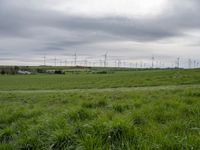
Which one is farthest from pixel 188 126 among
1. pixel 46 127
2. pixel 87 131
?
pixel 46 127

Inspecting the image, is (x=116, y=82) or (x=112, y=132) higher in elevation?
(x=112, y=132)

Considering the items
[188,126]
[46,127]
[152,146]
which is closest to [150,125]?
[188,126]

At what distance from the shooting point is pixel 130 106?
9234 millimetres

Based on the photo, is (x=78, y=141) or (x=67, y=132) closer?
(x=78, y=141)

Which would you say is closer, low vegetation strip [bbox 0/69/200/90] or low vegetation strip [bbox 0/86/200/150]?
low vegetation strip [bbox 0/86/200/150]

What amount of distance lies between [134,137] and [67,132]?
1.44 m

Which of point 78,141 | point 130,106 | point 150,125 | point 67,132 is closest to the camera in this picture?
point 78,141

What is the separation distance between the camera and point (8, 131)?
714cm

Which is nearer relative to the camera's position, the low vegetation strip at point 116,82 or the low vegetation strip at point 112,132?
the low vegetation strip at point 112,132

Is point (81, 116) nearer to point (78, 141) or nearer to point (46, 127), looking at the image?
point (46, 127)

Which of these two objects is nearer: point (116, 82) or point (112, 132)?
point (112, 132)

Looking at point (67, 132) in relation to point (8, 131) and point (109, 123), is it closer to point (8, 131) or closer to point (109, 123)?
point (109, 123)

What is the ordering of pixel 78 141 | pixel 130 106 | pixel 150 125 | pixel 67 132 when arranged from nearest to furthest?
1. pixel 78 141
2. pixel 67 132
3. pixel 150 125
4. pixel 130 106

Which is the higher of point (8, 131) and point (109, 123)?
point (109, 123)
